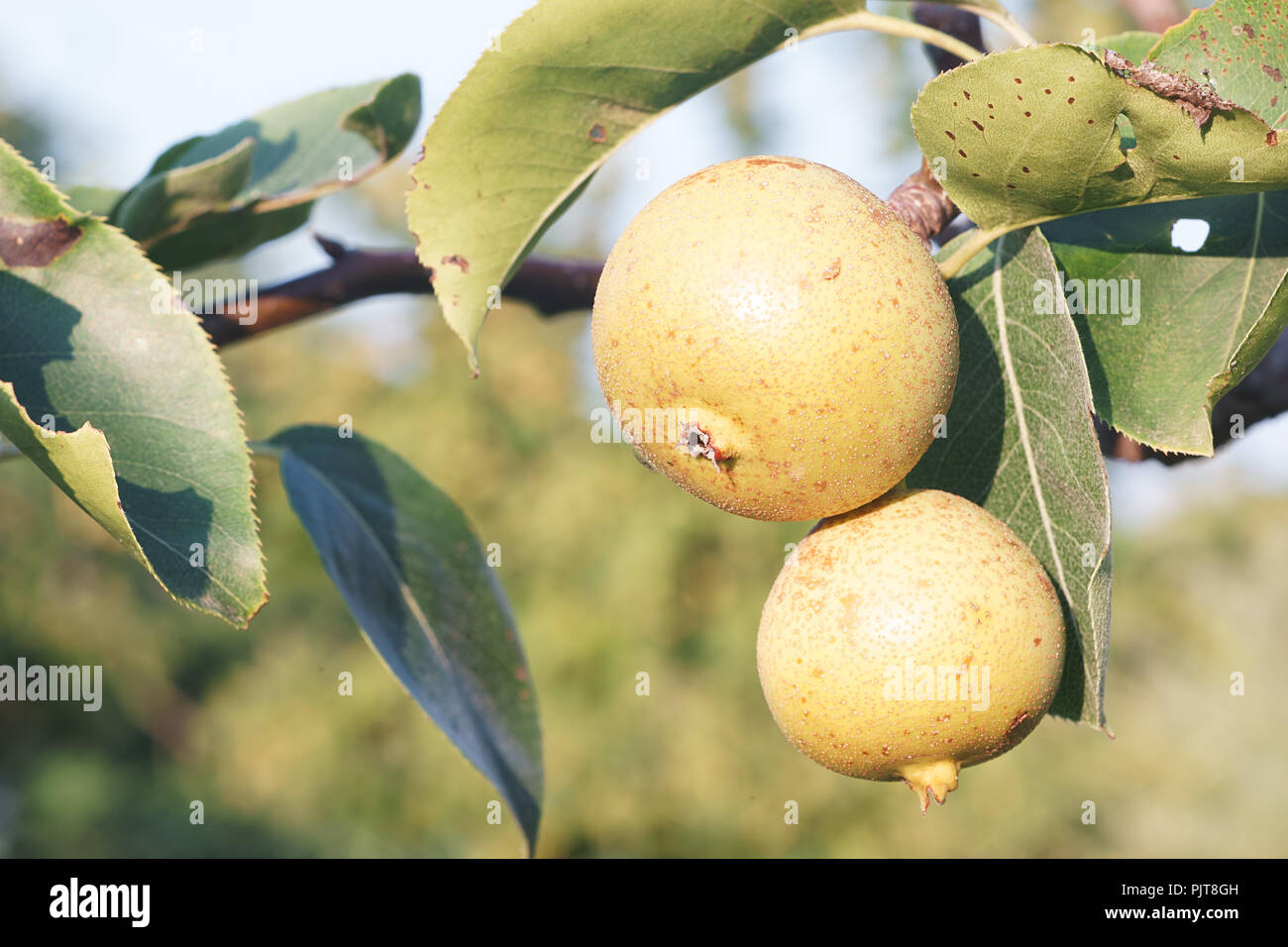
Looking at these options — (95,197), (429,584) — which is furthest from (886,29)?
(95,197)

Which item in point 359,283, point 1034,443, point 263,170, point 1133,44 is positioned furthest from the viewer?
point 263,170

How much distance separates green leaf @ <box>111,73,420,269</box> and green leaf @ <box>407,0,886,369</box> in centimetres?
A: 47

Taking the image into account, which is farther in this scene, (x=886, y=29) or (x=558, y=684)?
(x=558, y=684)

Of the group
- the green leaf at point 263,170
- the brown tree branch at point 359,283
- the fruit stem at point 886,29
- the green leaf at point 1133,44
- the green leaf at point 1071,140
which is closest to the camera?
the green leaf at point 1071,140

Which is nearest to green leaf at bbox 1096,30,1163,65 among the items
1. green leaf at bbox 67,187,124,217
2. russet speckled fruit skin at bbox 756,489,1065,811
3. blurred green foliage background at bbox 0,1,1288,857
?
russet speckled fruit skin at bbox 756,489,1065,811

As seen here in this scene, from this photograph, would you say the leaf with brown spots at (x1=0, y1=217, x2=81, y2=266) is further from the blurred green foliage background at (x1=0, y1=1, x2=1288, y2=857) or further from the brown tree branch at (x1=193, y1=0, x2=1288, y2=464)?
the blurred green foliage background at (x1=0, y1=1, x2=1288, y2=857)

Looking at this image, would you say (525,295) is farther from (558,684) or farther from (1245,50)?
(558,684)

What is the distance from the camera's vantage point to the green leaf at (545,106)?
33.6 inches

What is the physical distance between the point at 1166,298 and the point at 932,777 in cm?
47

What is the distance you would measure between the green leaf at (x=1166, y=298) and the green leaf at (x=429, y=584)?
2.87ft

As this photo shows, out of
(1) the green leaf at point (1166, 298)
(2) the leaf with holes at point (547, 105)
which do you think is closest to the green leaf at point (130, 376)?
(2) the leaf with holes at point (547, 105)

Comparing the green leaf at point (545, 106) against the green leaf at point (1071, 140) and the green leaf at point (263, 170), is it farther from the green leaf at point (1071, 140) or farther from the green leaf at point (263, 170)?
the green leaf at point (263, 170)

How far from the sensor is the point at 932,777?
80 cm
